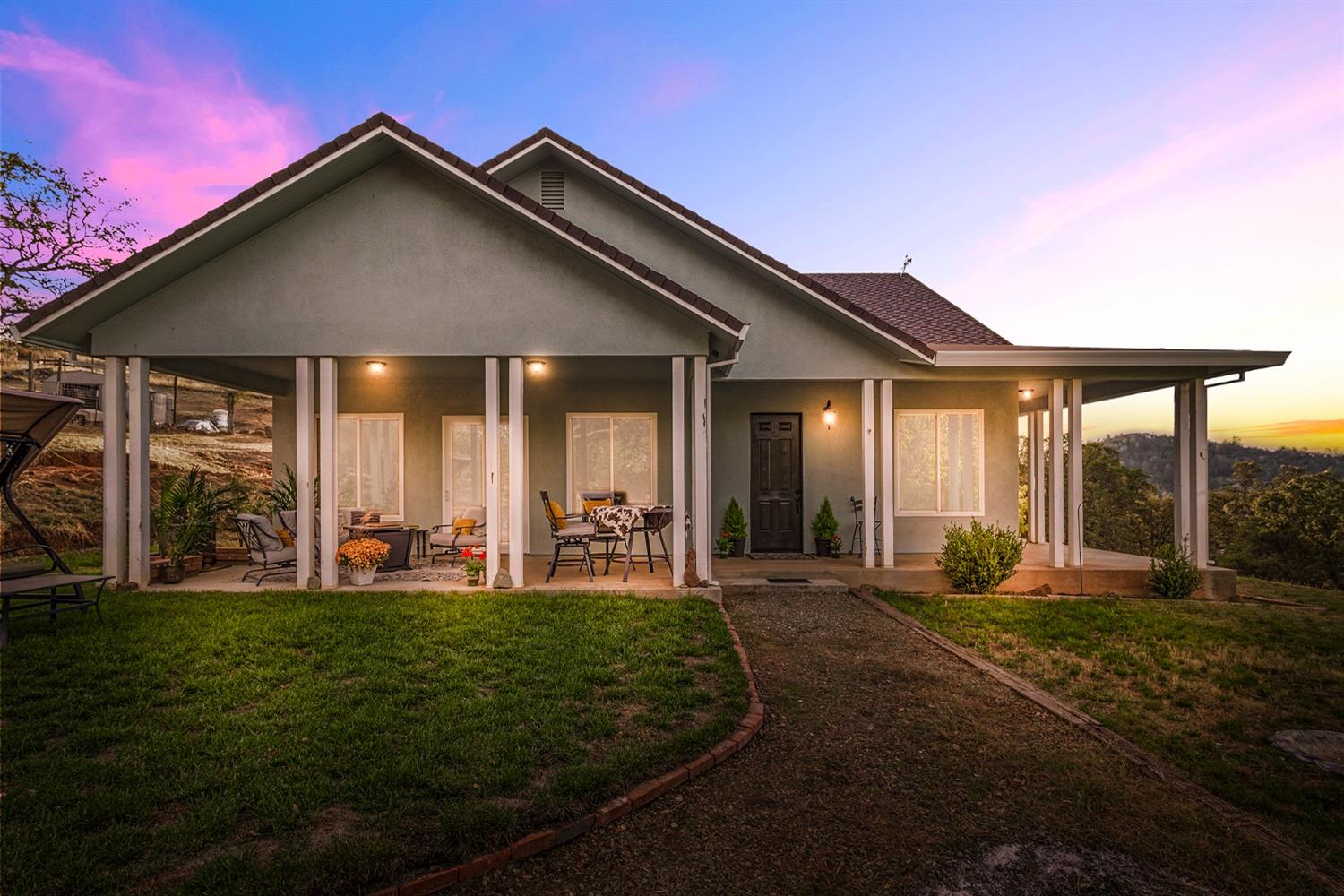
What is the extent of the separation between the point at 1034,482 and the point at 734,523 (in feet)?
22.6

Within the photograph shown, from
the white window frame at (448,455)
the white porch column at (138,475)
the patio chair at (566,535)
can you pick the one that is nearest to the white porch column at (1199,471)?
the patio chair at (566,535)

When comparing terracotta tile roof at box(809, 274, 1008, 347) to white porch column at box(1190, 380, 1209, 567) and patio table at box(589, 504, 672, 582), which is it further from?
patio table at box(589, 504, 672, 582)

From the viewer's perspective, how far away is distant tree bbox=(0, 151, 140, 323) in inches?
558

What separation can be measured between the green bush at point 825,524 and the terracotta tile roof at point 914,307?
3279 millimetres

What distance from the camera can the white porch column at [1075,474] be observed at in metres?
9.15

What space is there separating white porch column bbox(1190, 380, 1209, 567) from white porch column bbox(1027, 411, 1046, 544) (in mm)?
3153

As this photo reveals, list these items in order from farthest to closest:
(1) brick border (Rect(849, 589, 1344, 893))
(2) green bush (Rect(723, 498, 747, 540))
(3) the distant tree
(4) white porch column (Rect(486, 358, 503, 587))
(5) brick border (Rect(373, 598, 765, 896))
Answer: (3) the distant tree
(2) green bush (Rect(723, 498, 747, 540))
(4) white porch column (Rect(486, 358, 503, 587))
(1) brick border (Rect(849, 589, 1344, 893))
(5) brick border (Rect(373, 598, 765, 896))

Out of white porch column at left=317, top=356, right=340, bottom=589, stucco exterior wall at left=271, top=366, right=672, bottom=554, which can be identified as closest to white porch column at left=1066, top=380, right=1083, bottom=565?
stucco exterior wall at left=271, top=366, right=672, bottom=554

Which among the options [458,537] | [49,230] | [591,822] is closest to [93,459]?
[49,230]

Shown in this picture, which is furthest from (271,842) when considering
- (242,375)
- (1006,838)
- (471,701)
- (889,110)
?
(889,110)

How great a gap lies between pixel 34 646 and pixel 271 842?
4.36 meters

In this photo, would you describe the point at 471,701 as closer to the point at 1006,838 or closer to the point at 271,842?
the point at 271,842

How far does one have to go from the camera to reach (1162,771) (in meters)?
3.62

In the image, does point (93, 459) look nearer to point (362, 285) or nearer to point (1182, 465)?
point (362, 285)
